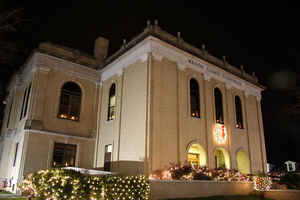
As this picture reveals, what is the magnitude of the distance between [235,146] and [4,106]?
25.1 meters

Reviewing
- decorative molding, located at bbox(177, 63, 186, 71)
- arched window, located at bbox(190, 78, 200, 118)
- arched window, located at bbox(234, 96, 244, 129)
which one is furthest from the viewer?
arched window, located at bbox(234, 96, 244, 129)

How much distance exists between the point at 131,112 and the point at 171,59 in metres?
4.87

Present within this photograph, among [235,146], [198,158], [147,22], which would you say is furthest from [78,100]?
[235,146]

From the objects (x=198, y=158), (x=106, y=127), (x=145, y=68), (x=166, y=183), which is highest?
(x=145, y=68)

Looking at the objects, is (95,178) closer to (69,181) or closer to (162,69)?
(69,181)

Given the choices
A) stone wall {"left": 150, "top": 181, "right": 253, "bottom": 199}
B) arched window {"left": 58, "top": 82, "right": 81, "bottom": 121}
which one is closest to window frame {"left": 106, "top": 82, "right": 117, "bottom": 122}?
arched window {"left": 58, "top": 82, "right": 81, "bottom": 121}

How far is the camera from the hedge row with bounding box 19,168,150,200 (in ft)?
35.4

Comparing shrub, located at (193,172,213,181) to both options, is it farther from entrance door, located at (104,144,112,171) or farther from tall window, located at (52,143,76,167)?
tall window, located at (52,143,76,167)

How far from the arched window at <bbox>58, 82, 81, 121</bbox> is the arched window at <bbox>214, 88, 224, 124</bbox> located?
1148 centimetres

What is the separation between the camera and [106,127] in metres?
21.1

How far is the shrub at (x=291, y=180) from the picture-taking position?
1948 centimetres

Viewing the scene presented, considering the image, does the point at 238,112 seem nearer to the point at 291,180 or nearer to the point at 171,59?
the point at 291,180

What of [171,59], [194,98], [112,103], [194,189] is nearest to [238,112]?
[194,98]

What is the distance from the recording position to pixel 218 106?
75.5 ft
